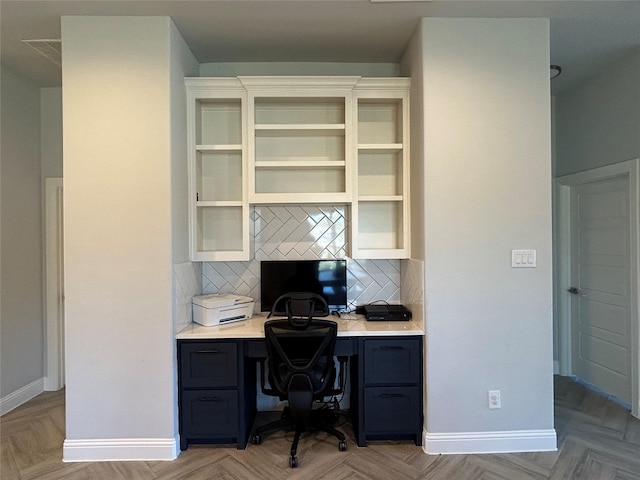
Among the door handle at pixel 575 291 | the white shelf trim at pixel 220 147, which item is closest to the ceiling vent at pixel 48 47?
the white shelf trim at pixel 220 147

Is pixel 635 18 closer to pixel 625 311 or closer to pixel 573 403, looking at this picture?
pixel 625 311

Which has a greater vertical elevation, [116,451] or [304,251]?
[304,251]

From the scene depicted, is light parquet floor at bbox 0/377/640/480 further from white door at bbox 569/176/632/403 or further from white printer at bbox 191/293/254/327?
white printer at bbox 191/293/254/327

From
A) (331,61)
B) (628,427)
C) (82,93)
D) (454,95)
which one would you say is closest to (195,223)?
(82,93)

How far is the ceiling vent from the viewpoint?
2.62 metres

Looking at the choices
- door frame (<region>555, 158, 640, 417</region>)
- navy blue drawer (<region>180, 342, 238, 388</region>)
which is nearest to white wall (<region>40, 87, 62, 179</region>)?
navy blue drawer (<region>180, 342, 238, 388</region>)

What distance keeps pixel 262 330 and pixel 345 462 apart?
3.28 ft

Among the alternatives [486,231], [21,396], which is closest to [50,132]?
[21,396]

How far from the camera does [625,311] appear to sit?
3035 millimetres

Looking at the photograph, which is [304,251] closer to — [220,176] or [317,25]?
[220,176]

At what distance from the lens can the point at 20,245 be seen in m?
3.19

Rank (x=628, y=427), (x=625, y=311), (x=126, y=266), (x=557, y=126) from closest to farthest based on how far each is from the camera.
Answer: (x=126, y=266), (x=628, y=427), (x=625, y=311), (x=557, y=126)

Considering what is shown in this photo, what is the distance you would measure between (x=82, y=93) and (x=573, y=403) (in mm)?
4482

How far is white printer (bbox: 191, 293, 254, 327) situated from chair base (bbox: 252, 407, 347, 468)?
0.79 m
